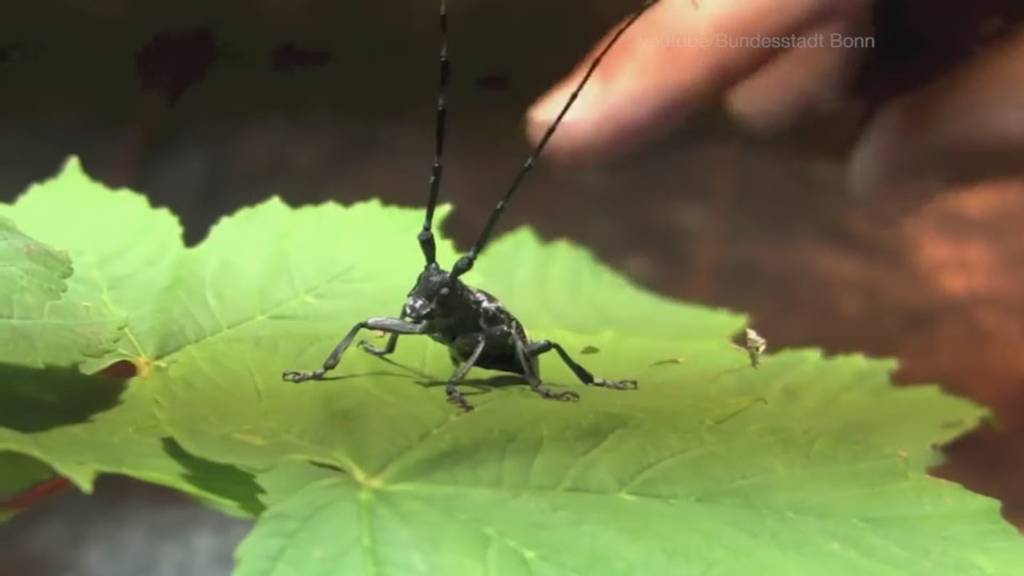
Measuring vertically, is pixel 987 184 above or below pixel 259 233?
above

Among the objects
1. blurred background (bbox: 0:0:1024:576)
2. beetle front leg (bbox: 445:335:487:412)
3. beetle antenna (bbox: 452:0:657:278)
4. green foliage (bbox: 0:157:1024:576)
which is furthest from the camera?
blurred background (bbox: 0:0:1024:576)

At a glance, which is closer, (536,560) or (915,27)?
(536,560)

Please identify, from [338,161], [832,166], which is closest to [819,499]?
[832,166]

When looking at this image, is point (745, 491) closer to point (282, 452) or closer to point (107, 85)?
point (282, 452)

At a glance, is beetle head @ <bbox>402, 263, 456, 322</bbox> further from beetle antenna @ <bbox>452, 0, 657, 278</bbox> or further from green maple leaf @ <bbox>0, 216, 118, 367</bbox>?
green maple leaf @ <bbox>0, 216, 118, 367</bbox>

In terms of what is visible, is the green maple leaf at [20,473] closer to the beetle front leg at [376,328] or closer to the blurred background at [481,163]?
the beetle front leg at [376,328]

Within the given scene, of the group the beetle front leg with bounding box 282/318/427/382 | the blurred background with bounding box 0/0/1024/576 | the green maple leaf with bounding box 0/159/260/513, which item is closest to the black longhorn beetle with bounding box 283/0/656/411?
the beetle front leg with bounding box 282/318/427/382

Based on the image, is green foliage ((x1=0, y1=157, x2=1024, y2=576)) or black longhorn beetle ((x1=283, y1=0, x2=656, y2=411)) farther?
black longhorn beetle ((x1=283, y1=0, x2=656, y2=411))
